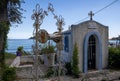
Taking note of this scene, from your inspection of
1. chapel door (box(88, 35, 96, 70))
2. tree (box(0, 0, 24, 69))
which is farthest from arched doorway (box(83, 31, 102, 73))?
tree (box(0, 0, 24, 69))

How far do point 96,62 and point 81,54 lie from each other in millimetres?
1792

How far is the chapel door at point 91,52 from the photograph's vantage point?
15747 mm

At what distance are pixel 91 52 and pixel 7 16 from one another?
6.47 metres

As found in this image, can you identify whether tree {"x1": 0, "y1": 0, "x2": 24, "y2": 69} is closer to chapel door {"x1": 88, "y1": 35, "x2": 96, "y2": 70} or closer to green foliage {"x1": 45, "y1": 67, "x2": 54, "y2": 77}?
green foliage {"x1": 45, "y1": 67, "x2": 54, "y2": 77}

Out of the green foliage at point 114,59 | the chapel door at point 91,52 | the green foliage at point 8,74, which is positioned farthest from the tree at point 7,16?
the green foliage at point 114,59

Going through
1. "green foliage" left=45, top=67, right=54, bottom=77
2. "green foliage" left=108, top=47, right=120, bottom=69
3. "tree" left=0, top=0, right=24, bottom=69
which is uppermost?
"tree" left=0, top=0, right=24, bottom=69

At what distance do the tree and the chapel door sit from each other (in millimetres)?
5212

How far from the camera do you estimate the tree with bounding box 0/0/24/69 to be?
42.7 feet

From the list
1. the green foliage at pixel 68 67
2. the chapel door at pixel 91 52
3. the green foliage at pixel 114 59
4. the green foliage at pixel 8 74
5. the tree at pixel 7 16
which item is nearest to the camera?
the green foliage at pixel 8 74

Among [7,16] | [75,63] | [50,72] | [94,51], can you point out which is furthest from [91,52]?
[7,16]

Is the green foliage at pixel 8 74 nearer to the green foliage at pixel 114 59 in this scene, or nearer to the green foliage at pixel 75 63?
the green foliage at pixel 75 63

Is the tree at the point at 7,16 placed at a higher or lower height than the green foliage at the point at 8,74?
higher

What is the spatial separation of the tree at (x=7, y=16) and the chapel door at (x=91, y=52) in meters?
5.21

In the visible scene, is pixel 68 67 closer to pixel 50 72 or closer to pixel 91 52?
pixel 50 72
